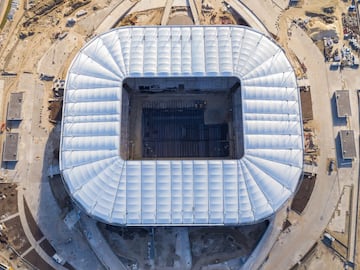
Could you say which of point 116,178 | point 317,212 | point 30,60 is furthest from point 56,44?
point 317,212

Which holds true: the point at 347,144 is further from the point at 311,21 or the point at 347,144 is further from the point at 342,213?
the point at 311,21

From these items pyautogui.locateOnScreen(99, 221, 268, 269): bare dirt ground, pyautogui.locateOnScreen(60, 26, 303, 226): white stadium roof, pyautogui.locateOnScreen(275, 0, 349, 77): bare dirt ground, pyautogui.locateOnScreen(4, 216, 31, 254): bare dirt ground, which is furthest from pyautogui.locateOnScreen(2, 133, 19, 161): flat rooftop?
pyautogui.locateOnScreen(275, 0, 349, 77): bare dirt ground

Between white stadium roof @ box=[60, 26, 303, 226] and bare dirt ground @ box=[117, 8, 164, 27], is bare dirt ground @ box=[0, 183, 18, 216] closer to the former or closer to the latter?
white stadium roof @ box=[60, 26, 303, 226]

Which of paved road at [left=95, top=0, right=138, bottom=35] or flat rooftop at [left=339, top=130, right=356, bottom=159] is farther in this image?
paved road at [left=95, top=0, right=138, bottom=35]

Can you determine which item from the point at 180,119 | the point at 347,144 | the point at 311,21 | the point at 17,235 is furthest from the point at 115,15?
the point at 347,144

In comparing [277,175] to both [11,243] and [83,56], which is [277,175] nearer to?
[83,56]

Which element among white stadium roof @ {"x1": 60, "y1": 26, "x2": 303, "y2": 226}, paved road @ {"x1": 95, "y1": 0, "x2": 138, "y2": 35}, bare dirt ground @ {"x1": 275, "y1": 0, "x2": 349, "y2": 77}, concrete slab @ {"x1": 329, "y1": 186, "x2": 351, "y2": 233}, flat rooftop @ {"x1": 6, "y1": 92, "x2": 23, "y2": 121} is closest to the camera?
white stadium roof @ {"x1": 60, "y1": 26, "x2": 303, "y2": 226}

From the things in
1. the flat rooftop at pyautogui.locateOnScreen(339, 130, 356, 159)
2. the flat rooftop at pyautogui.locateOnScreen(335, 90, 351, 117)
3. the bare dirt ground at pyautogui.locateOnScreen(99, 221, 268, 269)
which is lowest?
the bare dirt ground at pyautogui.locateOnScreen(99, 221, 268, 269)
